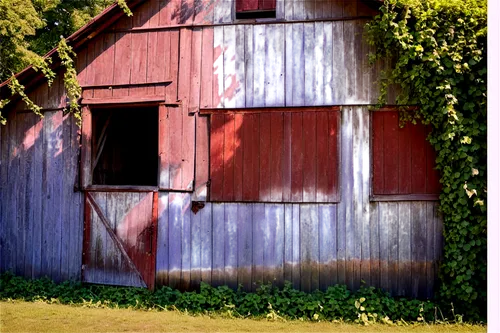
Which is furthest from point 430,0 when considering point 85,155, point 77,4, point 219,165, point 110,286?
point 77,4

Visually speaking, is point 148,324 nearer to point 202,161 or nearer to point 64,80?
point 202,161

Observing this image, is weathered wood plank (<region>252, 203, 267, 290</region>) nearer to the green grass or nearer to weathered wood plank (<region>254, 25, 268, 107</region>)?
the green grass

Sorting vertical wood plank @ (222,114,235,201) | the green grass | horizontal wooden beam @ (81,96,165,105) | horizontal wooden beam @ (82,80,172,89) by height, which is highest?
horizontal wooden beam @ (82,80,172,89)

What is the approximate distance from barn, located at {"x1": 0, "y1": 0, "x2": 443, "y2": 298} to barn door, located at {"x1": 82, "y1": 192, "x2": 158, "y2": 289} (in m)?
0.03

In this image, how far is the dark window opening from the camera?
40.3ft

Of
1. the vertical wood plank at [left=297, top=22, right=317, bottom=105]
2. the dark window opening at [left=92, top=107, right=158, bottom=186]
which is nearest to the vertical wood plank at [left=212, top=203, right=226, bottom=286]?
the vertical wood plank at [left=297, top=22, right=317, bottom=105]

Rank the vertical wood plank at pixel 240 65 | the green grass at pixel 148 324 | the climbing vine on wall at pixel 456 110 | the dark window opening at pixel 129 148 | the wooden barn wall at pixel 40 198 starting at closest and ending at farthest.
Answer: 1. the green grass at pixel 148 324
2. the climbing vine on wall at pixel 456 110
3. the vertical wood plank at pixel 240 65
4. the wooden barn wall at pixel 40 198
5. the dark window opening at pixel 129 148

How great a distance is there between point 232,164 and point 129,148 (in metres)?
5.79

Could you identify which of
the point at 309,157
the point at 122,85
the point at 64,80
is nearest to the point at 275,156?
the point at 309,157

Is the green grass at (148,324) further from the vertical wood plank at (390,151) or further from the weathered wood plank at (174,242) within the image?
the vertical wood plank at (390,151)

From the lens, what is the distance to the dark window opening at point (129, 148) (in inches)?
484

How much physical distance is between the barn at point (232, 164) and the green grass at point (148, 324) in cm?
77

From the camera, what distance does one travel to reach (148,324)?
7.79 m

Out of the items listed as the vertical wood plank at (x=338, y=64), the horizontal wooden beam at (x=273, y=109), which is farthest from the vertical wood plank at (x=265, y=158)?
the vertical wood plank at (x=338, y=64)
